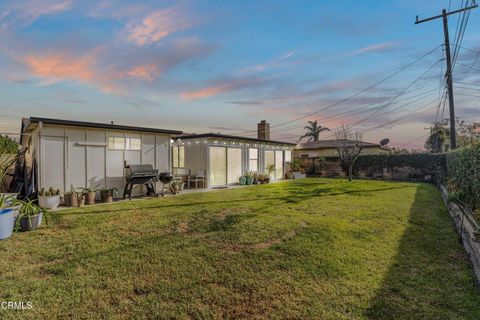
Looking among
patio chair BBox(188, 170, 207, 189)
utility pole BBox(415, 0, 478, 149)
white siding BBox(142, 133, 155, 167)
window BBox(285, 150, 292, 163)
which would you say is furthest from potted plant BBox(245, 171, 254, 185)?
utility pole BBox(415, 0, 478, 149)

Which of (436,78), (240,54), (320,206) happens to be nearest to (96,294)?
(320,206)

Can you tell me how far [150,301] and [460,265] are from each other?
14.0 feet

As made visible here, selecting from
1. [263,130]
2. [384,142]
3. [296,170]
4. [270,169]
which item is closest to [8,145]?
[270,169]

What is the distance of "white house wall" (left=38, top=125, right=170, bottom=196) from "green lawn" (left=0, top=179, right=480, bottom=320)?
2.98m

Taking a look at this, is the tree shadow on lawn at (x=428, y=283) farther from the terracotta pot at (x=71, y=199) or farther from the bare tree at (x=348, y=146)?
the bare tree at (x=348, y=146)

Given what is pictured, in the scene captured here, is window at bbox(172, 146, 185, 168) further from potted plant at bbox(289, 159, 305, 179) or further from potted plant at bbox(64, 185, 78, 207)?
potted plant at bbox(289, 159, 305, 179)

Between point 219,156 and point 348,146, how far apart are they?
9.28m

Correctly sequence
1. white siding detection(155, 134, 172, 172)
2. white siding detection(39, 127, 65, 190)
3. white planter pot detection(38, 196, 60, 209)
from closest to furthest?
white planter pot detection(38, 196, 60, 209)
white siding detection(39, 127, 65, 190)
white siding detection(155, 134, 172, 172)

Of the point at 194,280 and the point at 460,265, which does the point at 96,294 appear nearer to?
the point at 194,280

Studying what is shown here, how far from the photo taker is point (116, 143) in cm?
947

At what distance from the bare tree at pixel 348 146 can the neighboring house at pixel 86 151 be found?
11746 millimetres

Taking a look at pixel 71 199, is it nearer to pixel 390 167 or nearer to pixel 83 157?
pixel 83 157

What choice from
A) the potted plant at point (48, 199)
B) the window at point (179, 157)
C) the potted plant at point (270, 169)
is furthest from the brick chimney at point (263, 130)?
the potted plant at point (48, 199)

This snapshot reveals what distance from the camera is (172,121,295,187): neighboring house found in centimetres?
1290
